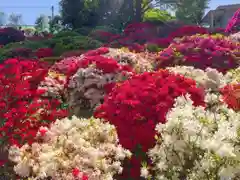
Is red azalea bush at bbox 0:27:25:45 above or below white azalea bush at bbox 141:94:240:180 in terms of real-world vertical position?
below

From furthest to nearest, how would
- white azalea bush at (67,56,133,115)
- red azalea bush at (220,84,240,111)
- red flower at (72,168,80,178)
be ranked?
white azalea bush at (67,56,133,115), red azalea bush at (220,84,240,111), red flower at (72,168,80,178)

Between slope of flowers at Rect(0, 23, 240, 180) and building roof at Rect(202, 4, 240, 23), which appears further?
building roof at Rect(202, 4, 240, 23)

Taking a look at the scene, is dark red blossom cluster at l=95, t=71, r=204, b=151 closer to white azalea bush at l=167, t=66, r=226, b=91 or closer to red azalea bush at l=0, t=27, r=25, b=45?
white azalea bush at l=167, t=66, r=226, b=91

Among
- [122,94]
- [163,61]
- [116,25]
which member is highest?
[122,94]

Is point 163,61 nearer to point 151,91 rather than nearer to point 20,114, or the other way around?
point 151,91

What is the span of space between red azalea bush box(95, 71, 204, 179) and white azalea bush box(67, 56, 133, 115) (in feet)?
6.18

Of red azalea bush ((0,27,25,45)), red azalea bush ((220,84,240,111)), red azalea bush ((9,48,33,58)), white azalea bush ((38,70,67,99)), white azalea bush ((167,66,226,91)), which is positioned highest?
red azalea bush ((220,84,240,111))

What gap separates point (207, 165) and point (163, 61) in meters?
6.60

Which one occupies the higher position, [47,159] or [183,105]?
[183,105]

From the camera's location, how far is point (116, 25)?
109ft

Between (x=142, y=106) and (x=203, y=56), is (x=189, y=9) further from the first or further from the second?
(x=142, y=106)

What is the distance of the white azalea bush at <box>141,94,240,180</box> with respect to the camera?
160 inches

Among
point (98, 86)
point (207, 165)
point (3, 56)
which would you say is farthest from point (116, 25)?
point (207, 165)

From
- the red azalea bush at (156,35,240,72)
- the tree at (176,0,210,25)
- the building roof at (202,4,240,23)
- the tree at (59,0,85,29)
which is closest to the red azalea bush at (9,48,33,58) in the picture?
the red azalea bush at (156,35,240,72)
